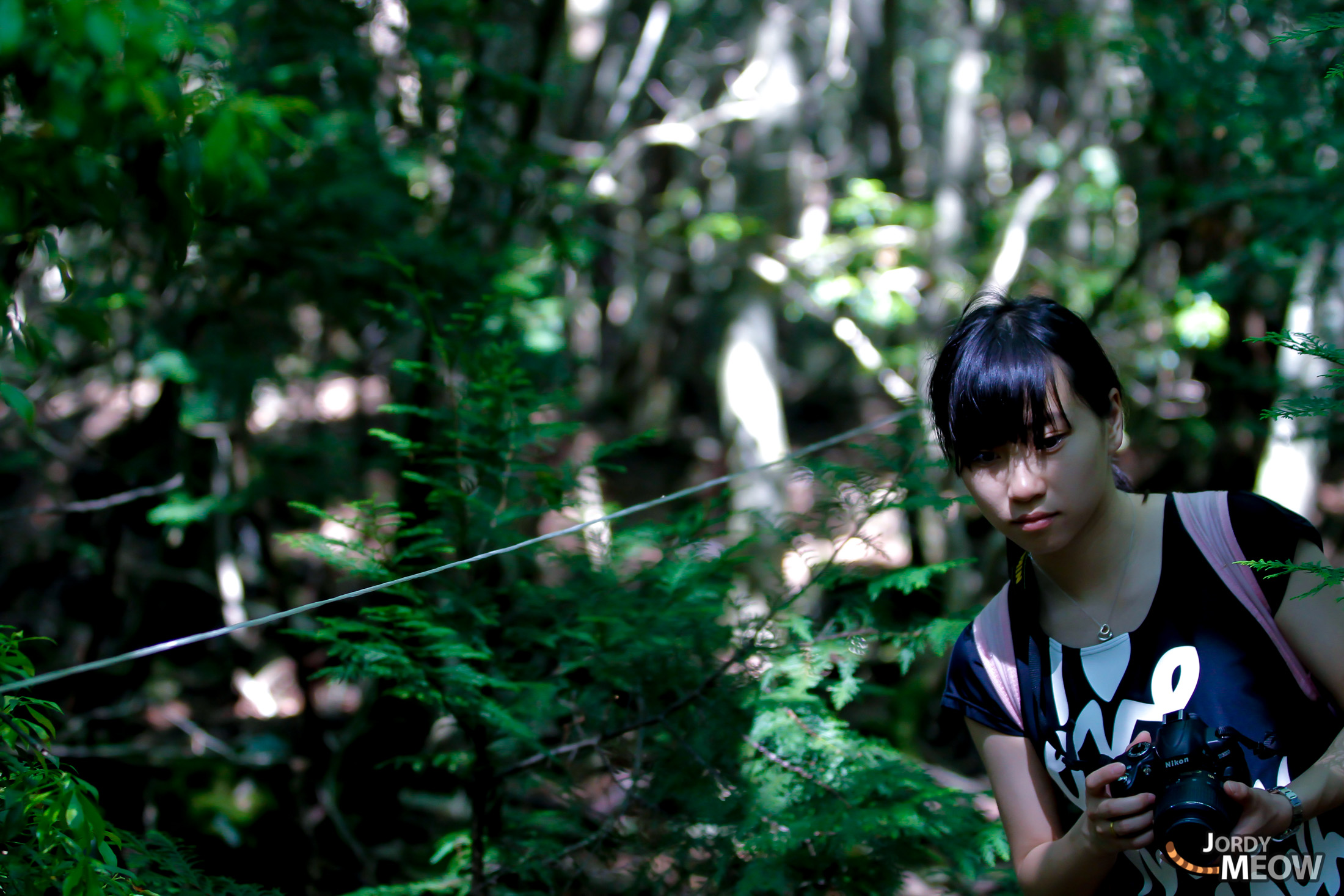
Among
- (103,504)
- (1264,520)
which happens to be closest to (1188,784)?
(1264,520)

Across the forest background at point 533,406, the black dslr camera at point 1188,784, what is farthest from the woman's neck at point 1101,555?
A: the forest background at point 533,406

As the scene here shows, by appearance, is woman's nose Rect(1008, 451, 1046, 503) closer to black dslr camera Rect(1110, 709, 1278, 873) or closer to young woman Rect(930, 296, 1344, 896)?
young woman Rect(930, 296, 1344, 896)

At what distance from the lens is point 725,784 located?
2.14 m

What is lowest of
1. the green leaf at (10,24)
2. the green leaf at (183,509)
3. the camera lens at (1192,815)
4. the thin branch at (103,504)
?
the camera lens at (1192,815)

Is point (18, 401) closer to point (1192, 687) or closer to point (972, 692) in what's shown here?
point (972, 692)

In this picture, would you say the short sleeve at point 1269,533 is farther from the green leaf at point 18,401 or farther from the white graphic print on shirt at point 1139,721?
the green leaf at point 18,401

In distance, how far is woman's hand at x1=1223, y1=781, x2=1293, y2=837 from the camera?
1188 mm

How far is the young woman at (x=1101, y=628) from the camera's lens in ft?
4.33

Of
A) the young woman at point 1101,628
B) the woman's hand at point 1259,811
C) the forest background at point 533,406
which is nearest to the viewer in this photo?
the woman's hand at point 1259,811

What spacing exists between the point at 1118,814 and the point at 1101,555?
0.39m

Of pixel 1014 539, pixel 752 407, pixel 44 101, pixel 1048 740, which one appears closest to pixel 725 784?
pixel 1048 740

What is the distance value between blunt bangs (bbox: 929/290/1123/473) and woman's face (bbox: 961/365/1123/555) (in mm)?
12

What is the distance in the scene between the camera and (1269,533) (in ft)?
4.41

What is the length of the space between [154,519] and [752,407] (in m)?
3.34
